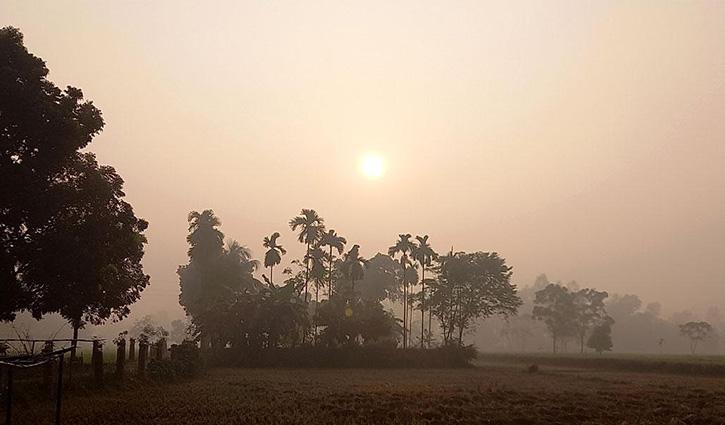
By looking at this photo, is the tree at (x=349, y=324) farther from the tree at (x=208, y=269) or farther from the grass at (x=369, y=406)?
the grass at (x=369, y=406)

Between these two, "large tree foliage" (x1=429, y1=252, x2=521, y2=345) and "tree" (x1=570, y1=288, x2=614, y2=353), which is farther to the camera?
"tree" (x1=570, y1=288, x2=614, y2=353)

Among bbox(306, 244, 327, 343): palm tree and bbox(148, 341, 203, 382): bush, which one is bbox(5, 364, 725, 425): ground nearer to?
bbox(148, 341, 203, 382): bush

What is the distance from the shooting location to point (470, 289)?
81250mm

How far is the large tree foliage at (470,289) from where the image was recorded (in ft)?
264

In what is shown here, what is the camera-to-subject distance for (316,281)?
80875mm

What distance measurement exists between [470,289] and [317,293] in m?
24.1

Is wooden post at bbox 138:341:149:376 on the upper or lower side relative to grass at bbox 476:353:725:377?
upper

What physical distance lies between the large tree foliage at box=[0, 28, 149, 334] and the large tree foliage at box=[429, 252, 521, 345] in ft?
186

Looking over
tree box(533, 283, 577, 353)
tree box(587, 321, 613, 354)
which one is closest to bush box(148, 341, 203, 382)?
tree box(587, 321, 613, 354)

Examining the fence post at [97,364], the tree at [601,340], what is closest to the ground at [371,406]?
the fence post at [97,364]

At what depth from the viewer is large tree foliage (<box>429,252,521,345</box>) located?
80.4 m

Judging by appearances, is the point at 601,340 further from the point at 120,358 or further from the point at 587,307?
the point at 120,358

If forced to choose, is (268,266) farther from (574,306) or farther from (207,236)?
(574,306)

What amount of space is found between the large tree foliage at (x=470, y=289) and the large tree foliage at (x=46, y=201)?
186 feet
